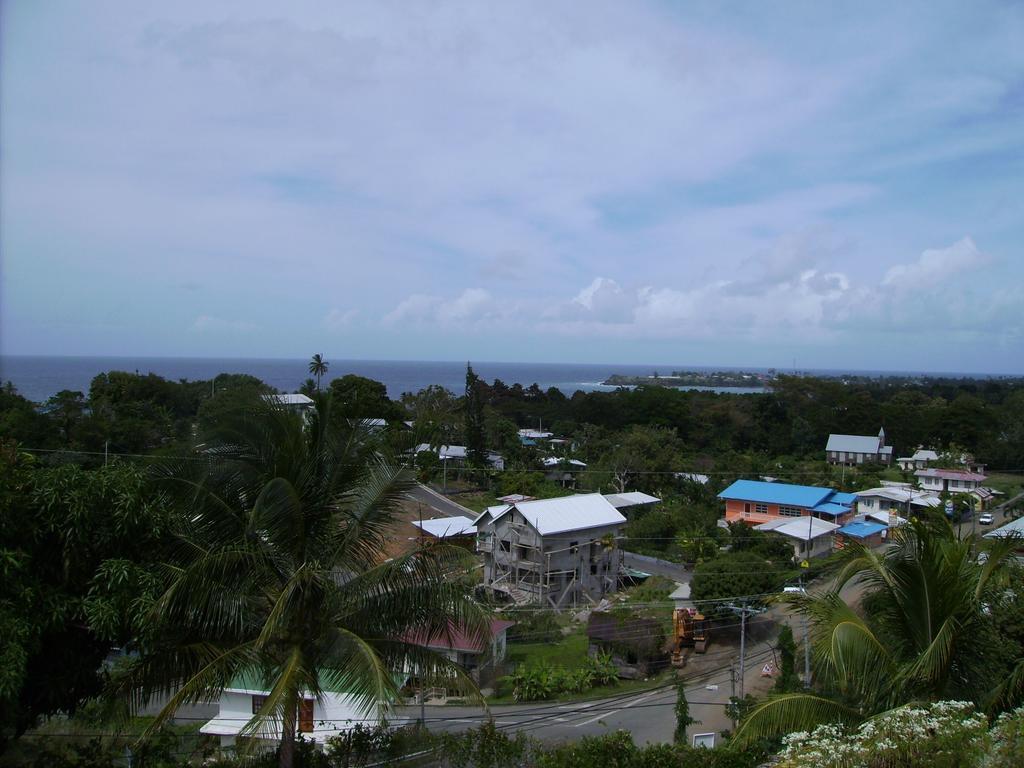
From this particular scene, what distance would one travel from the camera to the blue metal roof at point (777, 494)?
32.6 meters

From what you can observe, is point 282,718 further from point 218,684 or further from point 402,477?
point 402,477

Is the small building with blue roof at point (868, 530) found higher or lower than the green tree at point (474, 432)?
lower

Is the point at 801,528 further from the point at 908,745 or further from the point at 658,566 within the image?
the point at 908,745

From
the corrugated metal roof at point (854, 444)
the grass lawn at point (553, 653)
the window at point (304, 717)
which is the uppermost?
the window at point (304, 717)

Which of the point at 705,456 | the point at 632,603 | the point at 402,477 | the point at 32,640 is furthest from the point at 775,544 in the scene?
the point at 32,640

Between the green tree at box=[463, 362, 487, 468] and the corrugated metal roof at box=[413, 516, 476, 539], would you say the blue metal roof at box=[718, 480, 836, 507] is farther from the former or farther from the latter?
the green tree at box=[463, 362, 487, 468]

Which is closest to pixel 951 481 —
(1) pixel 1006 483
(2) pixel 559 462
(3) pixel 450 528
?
(1) pixel 1006 483

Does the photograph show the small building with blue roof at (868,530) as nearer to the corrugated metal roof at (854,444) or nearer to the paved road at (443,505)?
the paved road at (443,505)

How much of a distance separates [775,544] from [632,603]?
25.6 feet

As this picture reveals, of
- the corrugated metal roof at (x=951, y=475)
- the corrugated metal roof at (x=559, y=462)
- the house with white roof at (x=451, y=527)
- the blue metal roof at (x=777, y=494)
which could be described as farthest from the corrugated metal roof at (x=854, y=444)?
the house with white roof at (x=451, y=527)

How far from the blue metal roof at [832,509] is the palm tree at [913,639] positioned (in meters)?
27.7

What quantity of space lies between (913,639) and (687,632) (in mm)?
13663

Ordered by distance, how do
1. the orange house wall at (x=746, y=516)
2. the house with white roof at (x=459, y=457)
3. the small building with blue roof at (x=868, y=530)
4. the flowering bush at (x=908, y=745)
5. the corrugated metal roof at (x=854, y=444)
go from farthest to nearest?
the corrugated metal roof at (x=854, y=444) < the house with white roof at (x=459, y=457) < the orange house wall at (x=746, y=516) < the small building with blue roof at (x=868, y=530) < the flowering bush at (x=908, y=745)

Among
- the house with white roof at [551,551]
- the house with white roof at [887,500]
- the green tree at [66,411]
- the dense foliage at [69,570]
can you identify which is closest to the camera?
the dense foliage at [69,570]
